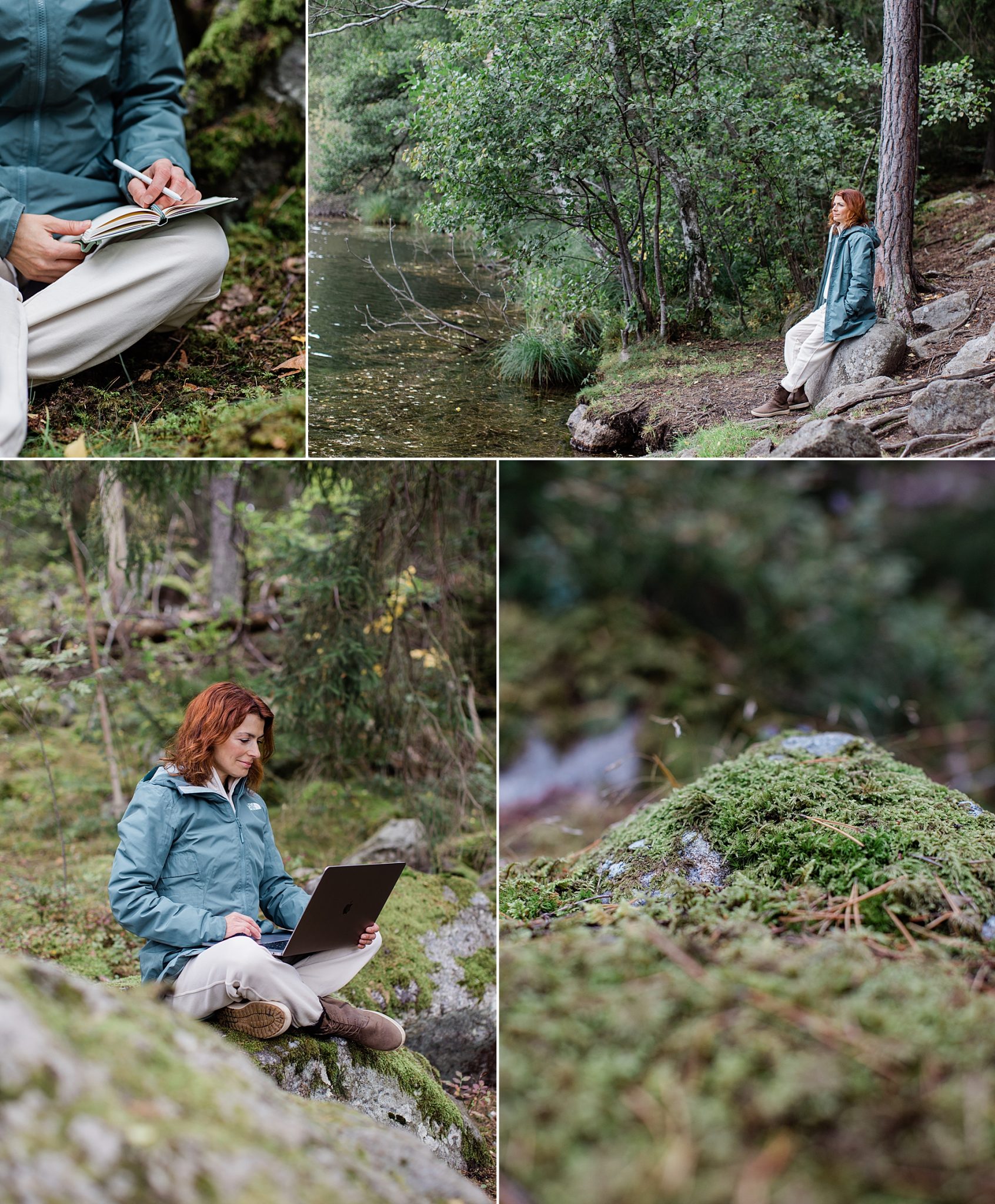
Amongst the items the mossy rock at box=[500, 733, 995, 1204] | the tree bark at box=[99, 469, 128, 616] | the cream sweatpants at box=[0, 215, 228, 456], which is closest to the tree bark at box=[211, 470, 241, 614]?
the tree bark at box=[99, 469, 128, 616]

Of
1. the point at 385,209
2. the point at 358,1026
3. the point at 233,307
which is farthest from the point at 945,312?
the point at 358,1026

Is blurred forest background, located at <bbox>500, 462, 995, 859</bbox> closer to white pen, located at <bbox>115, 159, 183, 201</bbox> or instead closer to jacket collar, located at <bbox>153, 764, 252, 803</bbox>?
jacket collar, located at <bbox>153, 764, 252, 803</bbox>

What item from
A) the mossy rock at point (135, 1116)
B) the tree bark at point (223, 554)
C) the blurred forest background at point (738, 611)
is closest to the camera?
the mossy rock at point (135, 1116)

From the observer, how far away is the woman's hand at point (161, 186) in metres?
2.99

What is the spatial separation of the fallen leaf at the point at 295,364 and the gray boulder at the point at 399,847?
6.22 ft

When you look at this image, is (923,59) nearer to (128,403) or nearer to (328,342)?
(328,342)

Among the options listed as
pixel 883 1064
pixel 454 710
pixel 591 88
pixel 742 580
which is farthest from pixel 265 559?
pixel 883 1064

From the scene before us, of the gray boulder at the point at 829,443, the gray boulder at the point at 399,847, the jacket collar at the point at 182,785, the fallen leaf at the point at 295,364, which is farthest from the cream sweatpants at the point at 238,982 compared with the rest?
the gray boulder at the point at 829,443

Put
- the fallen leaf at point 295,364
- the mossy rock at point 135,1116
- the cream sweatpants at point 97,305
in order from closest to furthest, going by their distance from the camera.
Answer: the mossy rock at point 135,1116, the cream sweatpants at point 97,305, the fallen leaf at point 295,364

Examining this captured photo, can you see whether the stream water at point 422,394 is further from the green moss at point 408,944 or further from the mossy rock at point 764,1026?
the green moss at point 408,944

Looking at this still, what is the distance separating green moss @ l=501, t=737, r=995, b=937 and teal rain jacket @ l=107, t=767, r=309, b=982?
696mm

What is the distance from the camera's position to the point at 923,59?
2.97m

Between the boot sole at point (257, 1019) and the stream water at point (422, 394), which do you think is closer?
the boot sole at point (257, 1019)

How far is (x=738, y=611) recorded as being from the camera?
365 cm
